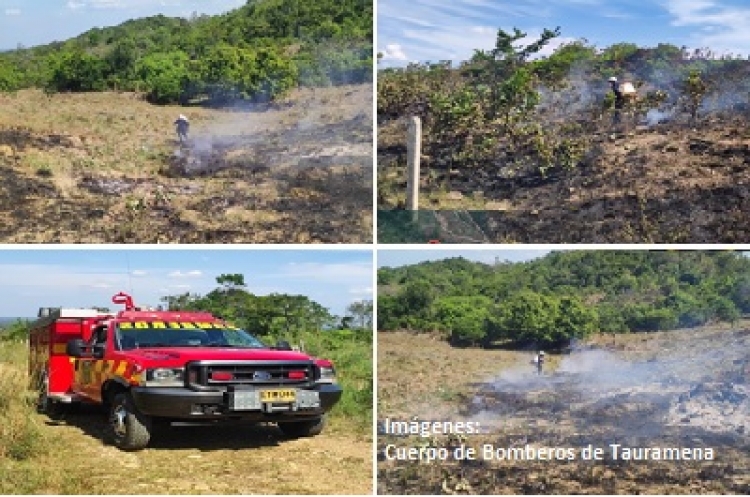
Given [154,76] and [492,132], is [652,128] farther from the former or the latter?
[154,76]

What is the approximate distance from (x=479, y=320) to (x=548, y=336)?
0.50 m

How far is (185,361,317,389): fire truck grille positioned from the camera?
606 centimetres

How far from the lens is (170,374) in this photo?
239 inches

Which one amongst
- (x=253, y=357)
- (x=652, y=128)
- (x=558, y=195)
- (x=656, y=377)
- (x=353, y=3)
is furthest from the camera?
(x=353, y=3)

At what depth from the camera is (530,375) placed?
7066 mm

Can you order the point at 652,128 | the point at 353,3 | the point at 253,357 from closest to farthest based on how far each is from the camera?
1. the point at 253,357
2. the point at 652,128
3. the point at 353,3

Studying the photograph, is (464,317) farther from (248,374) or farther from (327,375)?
(248,374)

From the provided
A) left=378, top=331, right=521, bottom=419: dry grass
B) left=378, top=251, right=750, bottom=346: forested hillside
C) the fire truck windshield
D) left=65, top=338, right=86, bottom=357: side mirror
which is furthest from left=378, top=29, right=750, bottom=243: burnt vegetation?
left=65, top=338, right=86, bottom=357: side mirror

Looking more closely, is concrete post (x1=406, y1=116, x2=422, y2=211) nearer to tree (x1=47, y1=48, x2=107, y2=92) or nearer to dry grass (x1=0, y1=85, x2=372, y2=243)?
dry grass (x1=0, y1=85, x2=372, y2=243)

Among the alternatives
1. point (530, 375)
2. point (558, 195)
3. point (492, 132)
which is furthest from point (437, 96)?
point (530, 375)

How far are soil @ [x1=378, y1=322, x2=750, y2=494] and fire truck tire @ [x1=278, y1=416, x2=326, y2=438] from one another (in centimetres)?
44

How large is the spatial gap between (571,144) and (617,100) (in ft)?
2.03

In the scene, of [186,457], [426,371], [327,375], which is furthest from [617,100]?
[186,457]

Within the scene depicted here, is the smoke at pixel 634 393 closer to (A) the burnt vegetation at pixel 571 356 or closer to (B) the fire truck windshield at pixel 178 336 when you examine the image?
(A) the burnt vegetation at pixel 571 356
